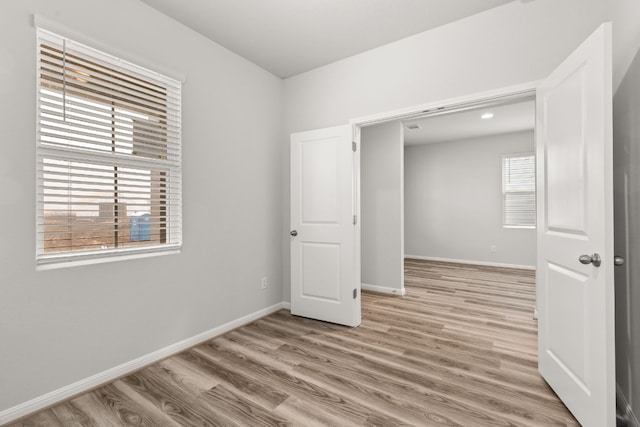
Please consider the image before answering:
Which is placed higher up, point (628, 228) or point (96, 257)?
point (628, 228)

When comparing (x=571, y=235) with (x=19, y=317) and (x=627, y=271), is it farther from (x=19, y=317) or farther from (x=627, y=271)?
(x=19, y=317)

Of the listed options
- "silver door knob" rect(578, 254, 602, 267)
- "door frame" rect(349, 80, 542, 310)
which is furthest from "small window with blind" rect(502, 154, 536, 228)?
"silver door knob" rect(578, 254, 602, 267)

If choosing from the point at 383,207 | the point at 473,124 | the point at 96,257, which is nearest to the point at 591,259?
the point at 96,257

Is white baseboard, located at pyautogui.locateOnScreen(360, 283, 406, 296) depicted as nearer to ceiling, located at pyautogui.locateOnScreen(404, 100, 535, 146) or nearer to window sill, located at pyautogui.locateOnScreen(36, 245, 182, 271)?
ceiling, located at pyautogui.locateOnScreen(404, 100, 535, 146)

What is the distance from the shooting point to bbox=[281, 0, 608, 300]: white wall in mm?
2145

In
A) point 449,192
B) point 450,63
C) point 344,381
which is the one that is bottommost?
point 344,381

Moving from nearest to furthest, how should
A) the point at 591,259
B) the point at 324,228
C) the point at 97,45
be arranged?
1. the point at 591,259
2. the point at 97,45
3. the point at 324,228

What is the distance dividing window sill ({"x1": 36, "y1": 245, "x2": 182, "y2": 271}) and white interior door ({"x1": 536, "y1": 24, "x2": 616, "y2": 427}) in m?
2.67

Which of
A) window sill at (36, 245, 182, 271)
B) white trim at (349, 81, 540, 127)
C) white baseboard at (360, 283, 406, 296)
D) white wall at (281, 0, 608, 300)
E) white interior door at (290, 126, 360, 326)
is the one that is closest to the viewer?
window sill at (36, 245, 182, 271)

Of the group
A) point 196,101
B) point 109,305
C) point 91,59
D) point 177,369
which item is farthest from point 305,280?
point 91,59

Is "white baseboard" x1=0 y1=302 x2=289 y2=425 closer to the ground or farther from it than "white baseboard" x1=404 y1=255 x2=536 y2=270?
closer to the ground

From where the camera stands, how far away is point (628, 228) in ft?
5.48

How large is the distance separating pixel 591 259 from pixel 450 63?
182 cm

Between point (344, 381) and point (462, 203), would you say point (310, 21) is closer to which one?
point (344, 381)
